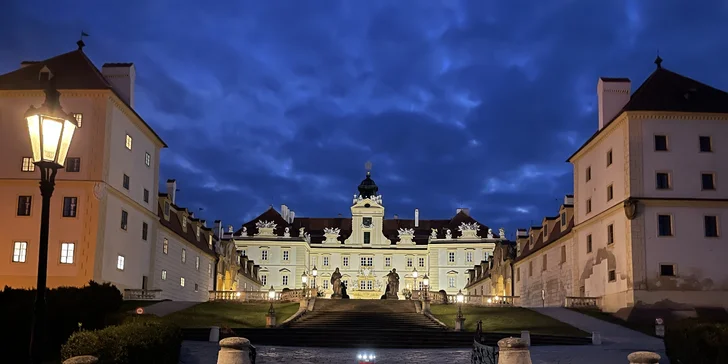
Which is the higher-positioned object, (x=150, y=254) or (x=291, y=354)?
(x=150, y=254)

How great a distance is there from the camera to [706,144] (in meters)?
44.0

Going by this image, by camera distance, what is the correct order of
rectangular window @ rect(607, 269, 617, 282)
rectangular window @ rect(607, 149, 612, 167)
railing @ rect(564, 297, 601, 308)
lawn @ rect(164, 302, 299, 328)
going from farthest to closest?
1. railing @ rect(564, 297, 601, 308)
2. rectangular window @ rect(607, 149, 612, 167)
3. rectangular window @ rect(607, 269, 617, 282)
4. lawn @ rect(164, 302, 299, 328)

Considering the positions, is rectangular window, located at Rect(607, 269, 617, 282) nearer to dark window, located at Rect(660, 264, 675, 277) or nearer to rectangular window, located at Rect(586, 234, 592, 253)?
dark window, located at Rect(660, 264, 675, 277)

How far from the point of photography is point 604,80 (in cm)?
5056

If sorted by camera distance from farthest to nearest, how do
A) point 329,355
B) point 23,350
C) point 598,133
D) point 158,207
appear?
1. point 158,207
2. point 598,133
3. point 329,355
4. point 23,350

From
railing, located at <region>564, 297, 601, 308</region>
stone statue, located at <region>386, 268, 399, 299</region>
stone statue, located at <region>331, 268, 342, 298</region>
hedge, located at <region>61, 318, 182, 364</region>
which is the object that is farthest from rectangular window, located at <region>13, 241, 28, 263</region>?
railing, located at <region>564, 297, 601, 308</region>

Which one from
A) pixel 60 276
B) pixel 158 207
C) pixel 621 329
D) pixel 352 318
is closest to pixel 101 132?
pixel 60 276

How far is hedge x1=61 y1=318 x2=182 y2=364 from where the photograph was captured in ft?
56.9

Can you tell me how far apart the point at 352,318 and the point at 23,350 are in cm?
2438

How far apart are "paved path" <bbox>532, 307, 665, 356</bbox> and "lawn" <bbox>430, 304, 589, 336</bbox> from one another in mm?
836

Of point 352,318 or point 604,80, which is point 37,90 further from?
point 604,80

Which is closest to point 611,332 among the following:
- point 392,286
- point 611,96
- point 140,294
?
point 611,96

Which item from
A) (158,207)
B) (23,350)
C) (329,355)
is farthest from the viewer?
(158,207)

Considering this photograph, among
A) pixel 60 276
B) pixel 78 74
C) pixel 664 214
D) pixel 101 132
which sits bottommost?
pixel 60 276
